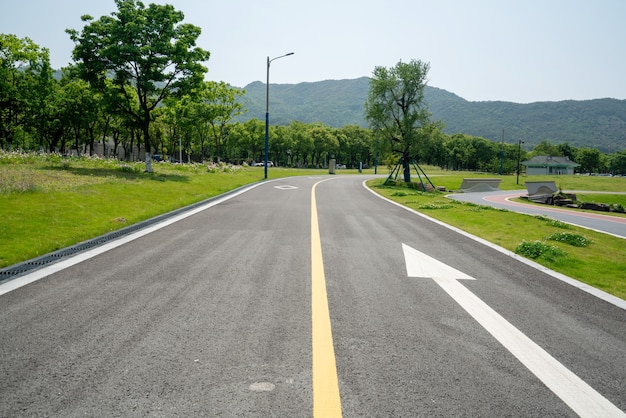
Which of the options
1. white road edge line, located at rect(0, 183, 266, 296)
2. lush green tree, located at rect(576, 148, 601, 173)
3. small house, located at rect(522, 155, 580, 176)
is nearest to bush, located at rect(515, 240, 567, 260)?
white road edge line, located at rect(0, 183, 266, 296)

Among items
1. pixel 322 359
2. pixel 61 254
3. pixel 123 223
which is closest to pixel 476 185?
pixel 123 223

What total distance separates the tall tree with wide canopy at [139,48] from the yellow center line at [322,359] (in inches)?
951

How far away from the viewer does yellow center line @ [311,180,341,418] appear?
2.45 meters

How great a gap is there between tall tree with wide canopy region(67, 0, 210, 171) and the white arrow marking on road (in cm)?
2460

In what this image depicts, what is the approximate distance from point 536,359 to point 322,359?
1841mm

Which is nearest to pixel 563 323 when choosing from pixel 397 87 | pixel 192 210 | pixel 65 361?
pixel 65 361

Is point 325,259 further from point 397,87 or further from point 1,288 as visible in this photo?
point 397,87

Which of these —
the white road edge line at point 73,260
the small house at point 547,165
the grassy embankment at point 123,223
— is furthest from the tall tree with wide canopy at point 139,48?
the small house at point 547,165

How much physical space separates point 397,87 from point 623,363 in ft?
122

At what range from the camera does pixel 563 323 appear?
4066 mm

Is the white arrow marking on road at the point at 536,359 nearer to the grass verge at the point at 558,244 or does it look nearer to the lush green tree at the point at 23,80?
the grass verge at the point at 558,244

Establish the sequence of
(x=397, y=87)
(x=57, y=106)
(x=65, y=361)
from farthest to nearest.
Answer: (x=57, y=106), (x=397, y=87), (x=65, y=361)

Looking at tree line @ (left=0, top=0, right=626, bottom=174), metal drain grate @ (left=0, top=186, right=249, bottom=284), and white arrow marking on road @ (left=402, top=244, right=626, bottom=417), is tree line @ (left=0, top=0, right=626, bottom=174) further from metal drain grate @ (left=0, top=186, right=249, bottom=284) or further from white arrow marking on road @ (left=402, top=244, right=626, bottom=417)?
white arrow marking on road @ (left=402, top=244, right=626, bottom=417)

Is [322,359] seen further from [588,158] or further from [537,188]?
[588,158]
